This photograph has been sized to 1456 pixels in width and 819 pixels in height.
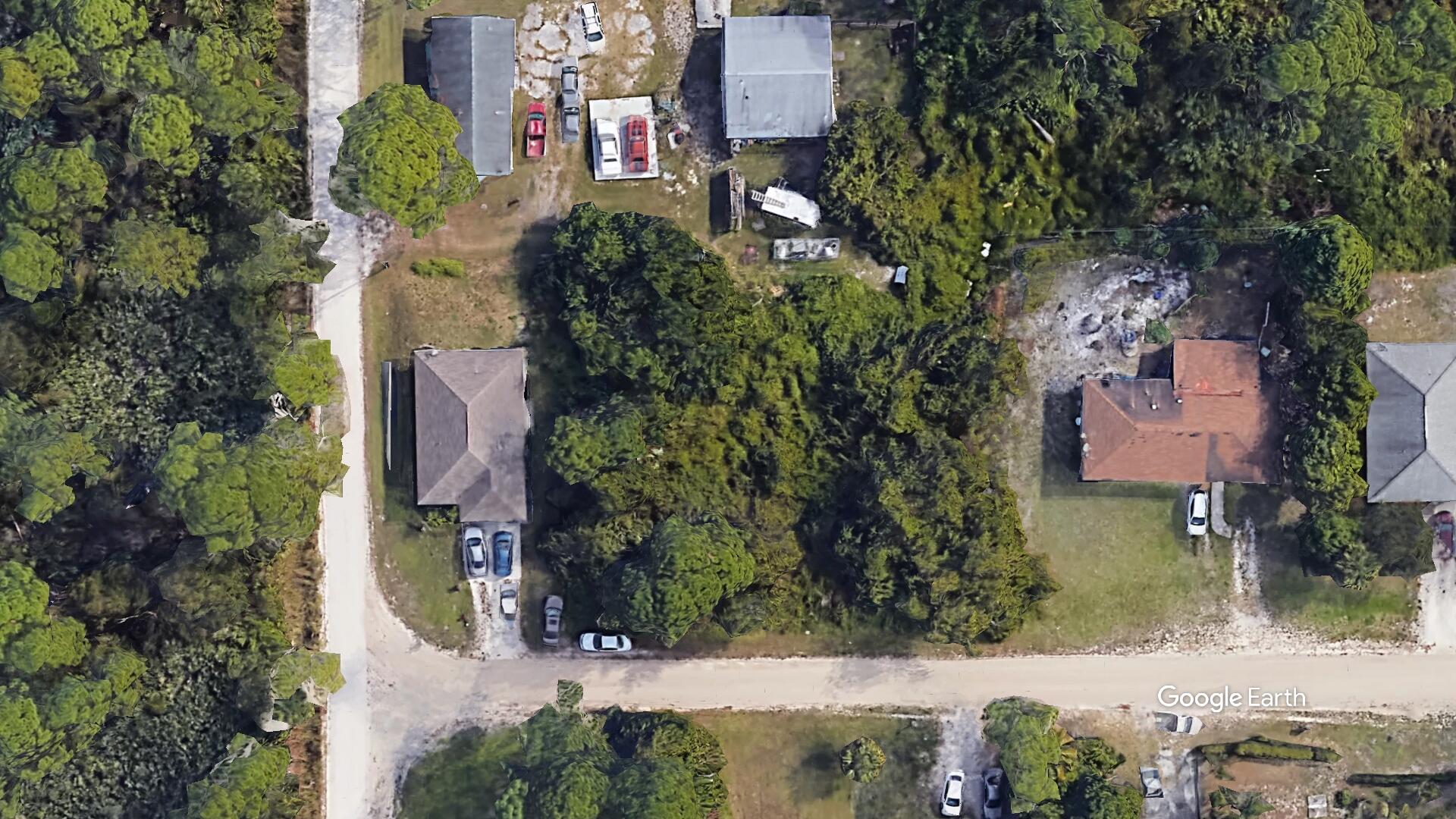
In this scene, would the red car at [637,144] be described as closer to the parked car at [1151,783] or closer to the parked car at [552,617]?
the parked car at [552,617]

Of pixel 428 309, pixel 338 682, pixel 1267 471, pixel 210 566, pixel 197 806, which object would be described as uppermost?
pixel 428 309

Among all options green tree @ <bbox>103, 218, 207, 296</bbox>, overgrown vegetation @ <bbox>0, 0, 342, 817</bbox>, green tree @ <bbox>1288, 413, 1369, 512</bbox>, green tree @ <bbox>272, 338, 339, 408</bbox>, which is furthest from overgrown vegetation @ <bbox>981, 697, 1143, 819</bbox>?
green tree @ <bbox>103, 218, 207, 296</bbox>

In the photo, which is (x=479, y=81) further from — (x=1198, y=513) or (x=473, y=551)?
(x=1198, y=513)

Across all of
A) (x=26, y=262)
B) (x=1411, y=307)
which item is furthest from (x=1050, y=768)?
(x=26, y=262)

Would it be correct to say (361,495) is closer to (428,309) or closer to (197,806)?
(428,309)

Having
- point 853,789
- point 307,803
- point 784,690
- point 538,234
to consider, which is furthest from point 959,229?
point 307,803

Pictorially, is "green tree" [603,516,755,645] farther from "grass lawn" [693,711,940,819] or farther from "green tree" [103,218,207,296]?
"green tree" [103,218,207,296]

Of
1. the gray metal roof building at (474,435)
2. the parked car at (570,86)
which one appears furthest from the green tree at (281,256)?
the parked car at (570,86)
